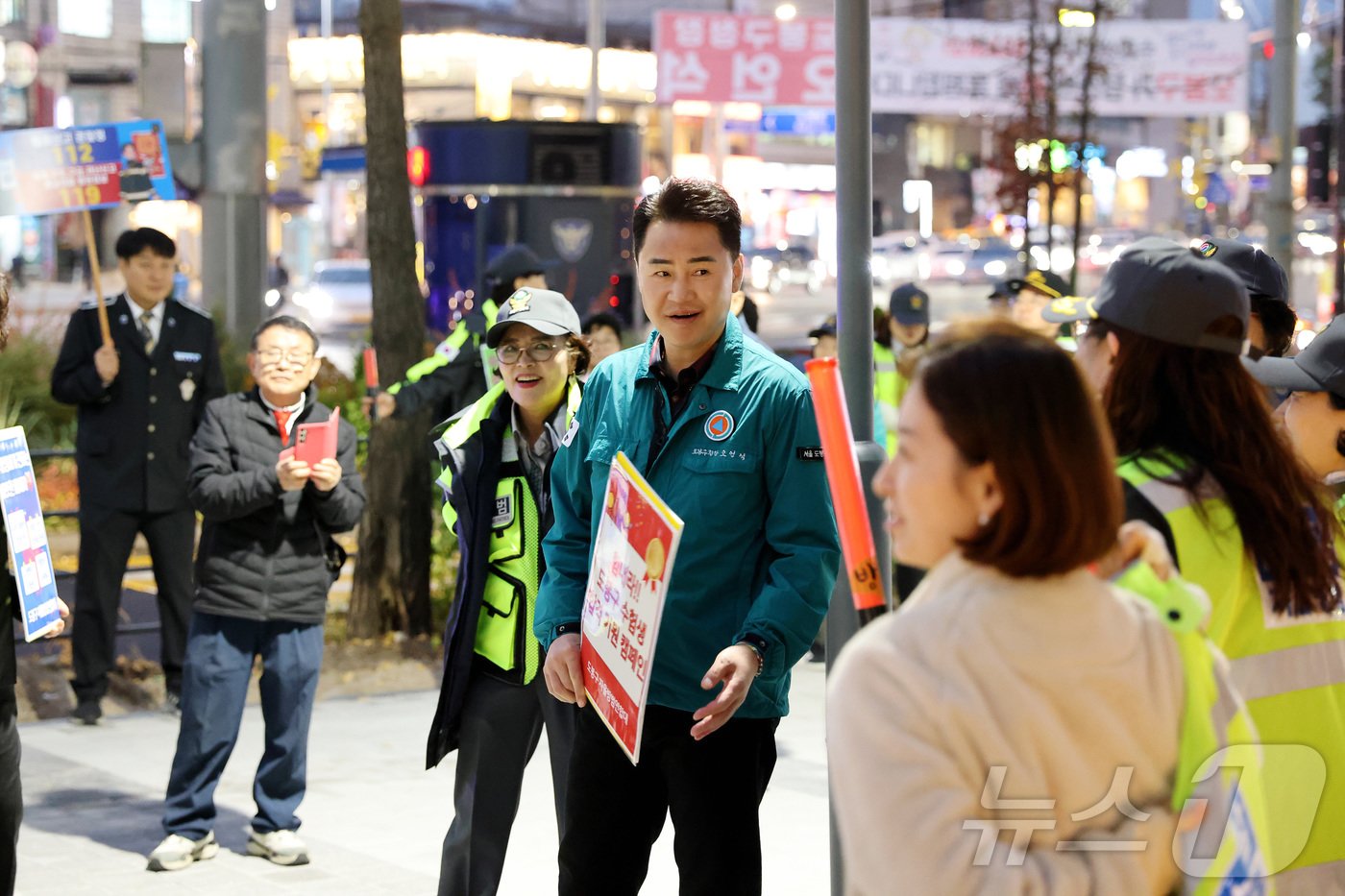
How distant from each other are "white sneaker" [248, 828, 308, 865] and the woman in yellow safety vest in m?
4.21

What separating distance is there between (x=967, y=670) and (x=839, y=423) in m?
0.57

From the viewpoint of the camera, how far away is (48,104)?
55.3 m

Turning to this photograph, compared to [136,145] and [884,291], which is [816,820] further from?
[884,291]

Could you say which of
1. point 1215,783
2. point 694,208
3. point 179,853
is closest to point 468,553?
point 694,208

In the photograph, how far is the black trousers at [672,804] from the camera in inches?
151

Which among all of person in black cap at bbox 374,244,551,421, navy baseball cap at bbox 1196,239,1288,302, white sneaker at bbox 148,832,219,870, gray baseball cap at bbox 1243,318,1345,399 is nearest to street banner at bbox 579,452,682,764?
gray baseball cap at bbox 1243,318,1345,399

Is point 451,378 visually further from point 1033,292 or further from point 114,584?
point 1033,292

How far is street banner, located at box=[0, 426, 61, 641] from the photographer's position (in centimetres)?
464

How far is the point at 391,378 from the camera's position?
9.84m

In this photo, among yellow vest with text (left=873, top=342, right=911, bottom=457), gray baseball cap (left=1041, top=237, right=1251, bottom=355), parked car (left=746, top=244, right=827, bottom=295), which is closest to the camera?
gray baseball cap (left=1041, top=237, right=1251, bottom=355)

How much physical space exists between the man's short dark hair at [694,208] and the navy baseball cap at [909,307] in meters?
6.02

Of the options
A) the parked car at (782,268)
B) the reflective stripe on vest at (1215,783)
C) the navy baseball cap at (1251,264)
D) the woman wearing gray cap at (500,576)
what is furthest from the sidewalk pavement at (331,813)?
the parked car at (782,268)

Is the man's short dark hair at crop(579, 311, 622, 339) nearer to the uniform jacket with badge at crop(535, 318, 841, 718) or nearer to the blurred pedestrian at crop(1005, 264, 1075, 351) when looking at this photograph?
the blurred pedestrian at crop(1005, 264, 1075, 351)

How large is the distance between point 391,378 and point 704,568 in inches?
245
